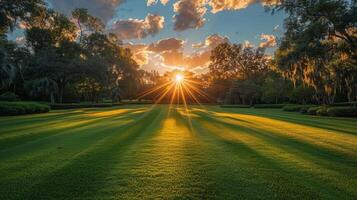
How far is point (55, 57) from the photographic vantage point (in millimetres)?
36531

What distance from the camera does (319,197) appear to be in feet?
11.1

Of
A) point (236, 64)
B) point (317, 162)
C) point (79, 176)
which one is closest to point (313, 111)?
point (317, 162)

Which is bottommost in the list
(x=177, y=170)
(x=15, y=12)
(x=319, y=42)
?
(x=177, y=170)

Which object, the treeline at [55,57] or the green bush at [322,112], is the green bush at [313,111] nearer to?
the green bush at [322,112]

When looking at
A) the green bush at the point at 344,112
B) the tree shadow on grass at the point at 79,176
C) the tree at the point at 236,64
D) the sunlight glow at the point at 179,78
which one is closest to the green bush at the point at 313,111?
the green bush at the point at 344,112

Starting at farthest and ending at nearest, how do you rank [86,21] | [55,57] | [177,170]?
1. [86,21]
2. [55,57]
3. [177,170]

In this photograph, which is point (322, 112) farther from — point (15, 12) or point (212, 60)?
point (212, 60)

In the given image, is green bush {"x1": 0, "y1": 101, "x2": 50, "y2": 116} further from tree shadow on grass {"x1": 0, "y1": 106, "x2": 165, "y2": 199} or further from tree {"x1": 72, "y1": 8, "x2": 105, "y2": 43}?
tree {"x1": 72, "y1": 8, "x2": 105, "y2": 43}

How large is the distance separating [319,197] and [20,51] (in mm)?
52152

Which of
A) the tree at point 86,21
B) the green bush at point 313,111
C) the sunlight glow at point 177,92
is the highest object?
the tree at point 86,21

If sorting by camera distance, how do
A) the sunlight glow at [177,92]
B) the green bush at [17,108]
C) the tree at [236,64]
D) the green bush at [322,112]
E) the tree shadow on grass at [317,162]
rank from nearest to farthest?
the tree shadow on grass at [317,162] → the green bush at [17,108] → the green bush at [322,112] → the sunlight glow at [177,92] → the tree at [236,64]

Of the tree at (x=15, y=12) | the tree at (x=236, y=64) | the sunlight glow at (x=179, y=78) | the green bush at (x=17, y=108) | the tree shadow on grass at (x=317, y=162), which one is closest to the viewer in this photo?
the tree shadow on grass at (x=317, y=162)

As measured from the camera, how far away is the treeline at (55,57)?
2330 centimetres

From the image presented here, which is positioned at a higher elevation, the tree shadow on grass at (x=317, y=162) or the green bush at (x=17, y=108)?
the green bush at (x=17, y=108)
